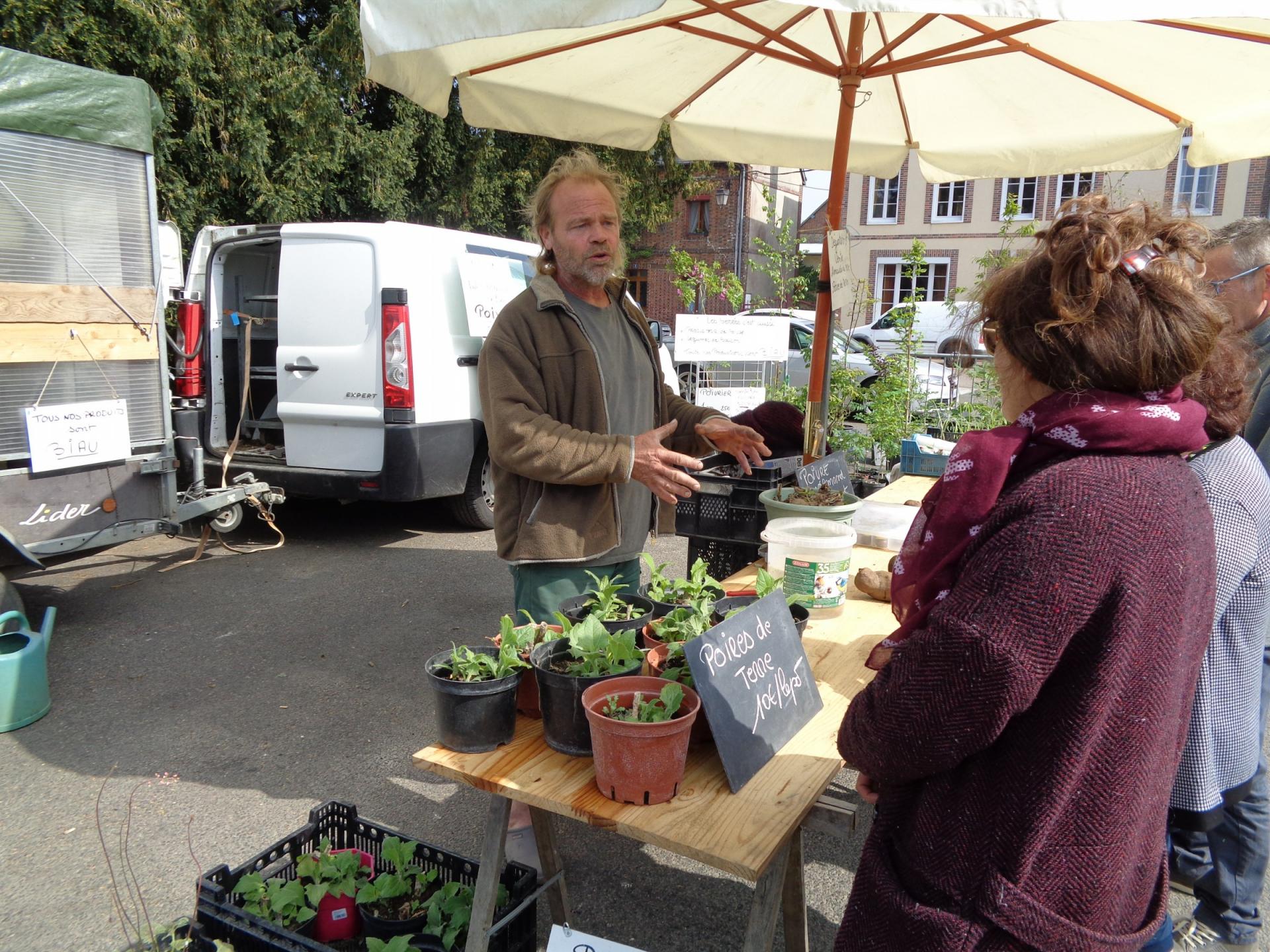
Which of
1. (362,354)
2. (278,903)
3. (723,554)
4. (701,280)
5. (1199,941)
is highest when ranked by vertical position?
(701,280)

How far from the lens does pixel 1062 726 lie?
3.44 ft

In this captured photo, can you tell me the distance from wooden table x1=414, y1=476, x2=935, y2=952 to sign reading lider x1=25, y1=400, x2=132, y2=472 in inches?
137

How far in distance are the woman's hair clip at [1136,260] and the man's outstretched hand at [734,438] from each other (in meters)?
1.70

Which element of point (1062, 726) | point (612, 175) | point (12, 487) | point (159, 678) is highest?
point (612, 175)

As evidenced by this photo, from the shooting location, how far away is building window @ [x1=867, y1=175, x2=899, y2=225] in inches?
1115

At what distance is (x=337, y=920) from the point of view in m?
1.91

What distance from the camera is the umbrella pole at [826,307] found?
3160mm

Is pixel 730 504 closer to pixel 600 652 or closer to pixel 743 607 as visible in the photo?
pixel 743 607

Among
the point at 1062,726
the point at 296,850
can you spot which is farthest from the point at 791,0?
the point at 296,850

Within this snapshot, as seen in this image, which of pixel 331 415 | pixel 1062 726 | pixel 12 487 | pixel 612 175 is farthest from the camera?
pixel 331 415

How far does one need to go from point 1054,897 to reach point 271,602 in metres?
4.81

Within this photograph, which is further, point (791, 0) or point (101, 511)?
point (101, 511)

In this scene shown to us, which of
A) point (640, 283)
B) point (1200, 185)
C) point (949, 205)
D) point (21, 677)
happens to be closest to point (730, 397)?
point (21, 677)

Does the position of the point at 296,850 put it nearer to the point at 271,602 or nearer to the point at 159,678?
the point at 159,678
